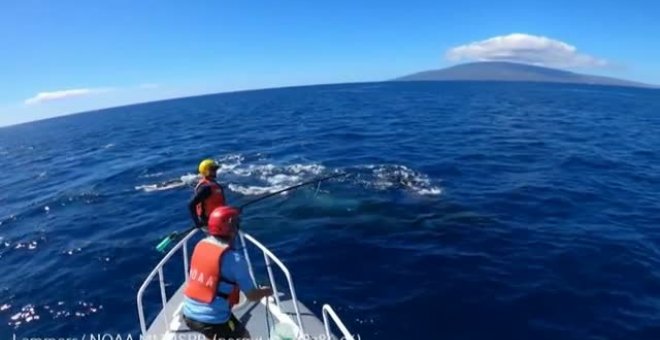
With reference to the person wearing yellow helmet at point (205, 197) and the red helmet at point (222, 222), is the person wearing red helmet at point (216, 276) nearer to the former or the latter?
the red helmet at point (222, 222)

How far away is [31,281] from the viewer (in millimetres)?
16109

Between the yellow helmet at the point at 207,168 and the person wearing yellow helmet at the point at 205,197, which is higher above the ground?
the yellow helmet at the point at 207,168

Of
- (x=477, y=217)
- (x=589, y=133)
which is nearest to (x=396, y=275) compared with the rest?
(x=477, y=217)

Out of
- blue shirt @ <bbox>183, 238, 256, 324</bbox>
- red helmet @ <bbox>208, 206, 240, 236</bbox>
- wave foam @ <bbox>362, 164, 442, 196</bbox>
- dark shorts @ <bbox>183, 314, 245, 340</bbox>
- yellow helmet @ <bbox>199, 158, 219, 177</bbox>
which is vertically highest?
yellow helmet @ <bbox>199, 158, 219, 177</bbox>

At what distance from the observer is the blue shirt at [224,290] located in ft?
20.5

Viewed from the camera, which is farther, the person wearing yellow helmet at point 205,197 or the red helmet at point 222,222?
the person wearing yellow helmet at point 205,197

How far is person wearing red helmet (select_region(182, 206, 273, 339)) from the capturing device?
6211mm

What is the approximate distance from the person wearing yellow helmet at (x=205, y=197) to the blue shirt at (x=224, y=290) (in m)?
3.82

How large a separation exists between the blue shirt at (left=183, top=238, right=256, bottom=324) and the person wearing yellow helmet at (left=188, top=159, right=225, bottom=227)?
12.5 feet

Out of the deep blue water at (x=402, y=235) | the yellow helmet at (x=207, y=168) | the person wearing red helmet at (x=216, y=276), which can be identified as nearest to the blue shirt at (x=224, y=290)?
the person wearing red helmet at (x=216, y=276)

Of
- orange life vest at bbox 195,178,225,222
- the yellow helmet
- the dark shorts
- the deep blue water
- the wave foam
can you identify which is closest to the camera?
the dark shorts

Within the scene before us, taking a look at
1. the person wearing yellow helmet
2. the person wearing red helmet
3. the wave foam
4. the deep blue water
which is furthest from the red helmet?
the wave foam

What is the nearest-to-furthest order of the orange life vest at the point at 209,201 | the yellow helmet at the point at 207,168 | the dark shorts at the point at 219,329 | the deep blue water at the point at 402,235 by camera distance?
the dark shorts at the point at 219,329 → the orange life vest at the point at 209,201 → the yellow helmet at the point at 207,168 → the deep blue water at the point at 402,235

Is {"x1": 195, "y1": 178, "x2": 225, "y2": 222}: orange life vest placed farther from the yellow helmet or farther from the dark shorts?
the dark shorts
